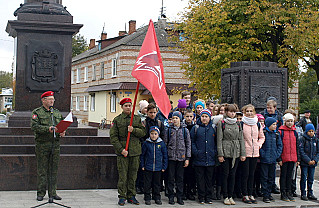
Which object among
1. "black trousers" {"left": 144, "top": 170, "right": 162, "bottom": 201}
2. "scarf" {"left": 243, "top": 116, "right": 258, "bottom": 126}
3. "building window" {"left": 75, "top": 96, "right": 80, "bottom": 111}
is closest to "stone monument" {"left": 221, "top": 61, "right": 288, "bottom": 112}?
"scarf" {"left": 243, "top": 116, "right": 258, "bottom": 126}

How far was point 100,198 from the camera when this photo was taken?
8414mm

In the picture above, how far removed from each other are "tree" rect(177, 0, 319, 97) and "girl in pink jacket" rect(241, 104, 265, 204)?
1095 centimetres

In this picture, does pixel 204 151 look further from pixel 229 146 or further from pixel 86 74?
pixel 86 74

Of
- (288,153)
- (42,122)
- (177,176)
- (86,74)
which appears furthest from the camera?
(86,74)

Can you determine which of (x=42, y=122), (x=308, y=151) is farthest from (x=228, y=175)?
(x=42, y=122)

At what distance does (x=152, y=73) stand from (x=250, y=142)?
2519 millimetres

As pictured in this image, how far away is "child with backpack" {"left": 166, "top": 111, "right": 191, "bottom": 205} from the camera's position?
27.1 ft

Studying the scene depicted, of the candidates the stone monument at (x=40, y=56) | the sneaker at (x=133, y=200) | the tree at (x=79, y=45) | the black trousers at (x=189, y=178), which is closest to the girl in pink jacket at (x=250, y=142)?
the black trousers at (x=189, y=178)

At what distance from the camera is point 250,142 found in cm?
862

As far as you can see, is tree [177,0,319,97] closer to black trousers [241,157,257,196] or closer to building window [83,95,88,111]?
black trousers [241,157,257,196]

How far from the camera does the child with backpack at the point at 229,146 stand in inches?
329

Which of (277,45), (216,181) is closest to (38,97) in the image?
(216,181)

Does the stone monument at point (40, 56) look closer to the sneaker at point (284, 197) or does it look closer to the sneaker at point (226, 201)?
the sneaker at point (226, 201)

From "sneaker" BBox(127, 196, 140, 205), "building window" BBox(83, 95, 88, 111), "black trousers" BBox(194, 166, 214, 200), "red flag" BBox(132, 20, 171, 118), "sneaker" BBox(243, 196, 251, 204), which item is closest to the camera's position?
"red flag" BBox(132, 20, 171, 118)
